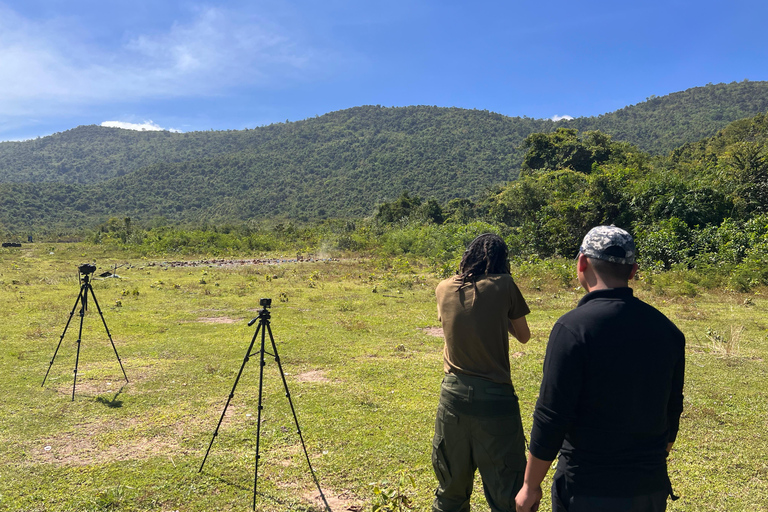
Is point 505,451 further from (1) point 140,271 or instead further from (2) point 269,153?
(2) point 269,153

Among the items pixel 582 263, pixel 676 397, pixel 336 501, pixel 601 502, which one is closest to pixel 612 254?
pixel 582 263

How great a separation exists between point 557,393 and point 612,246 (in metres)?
0.72

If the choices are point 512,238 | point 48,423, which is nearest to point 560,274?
point 512,238

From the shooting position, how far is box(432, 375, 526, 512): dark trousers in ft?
8.63

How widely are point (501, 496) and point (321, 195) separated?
11442cm

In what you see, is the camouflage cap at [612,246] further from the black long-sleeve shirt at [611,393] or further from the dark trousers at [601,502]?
the dark trousers at [601,502]

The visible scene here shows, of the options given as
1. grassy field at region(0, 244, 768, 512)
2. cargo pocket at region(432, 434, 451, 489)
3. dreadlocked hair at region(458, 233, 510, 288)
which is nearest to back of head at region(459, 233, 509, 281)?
dreadlocked hair at region(458, 233, 510, 288)

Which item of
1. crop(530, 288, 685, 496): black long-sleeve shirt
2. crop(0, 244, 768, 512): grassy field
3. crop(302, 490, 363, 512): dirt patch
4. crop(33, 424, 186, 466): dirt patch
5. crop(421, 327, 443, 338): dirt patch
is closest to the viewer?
crop(530, 288, 685, 496): black long-sleeve shirt

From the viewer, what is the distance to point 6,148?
189125 millimetres

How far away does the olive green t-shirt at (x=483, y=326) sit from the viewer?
8.92 ft

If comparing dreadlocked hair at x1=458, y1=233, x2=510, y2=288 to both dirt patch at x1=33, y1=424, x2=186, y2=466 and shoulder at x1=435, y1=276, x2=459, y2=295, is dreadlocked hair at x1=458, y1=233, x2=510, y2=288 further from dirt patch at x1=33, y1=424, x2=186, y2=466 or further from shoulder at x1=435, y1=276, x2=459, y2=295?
dirt patch at x1=33, y1=424, x2=186, y2=466

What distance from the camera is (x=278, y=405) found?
6.36 metres

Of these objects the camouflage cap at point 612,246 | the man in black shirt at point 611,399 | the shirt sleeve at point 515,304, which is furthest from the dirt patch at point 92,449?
the camouflage cap at point 612,246

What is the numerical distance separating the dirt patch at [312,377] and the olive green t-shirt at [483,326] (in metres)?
5.06
